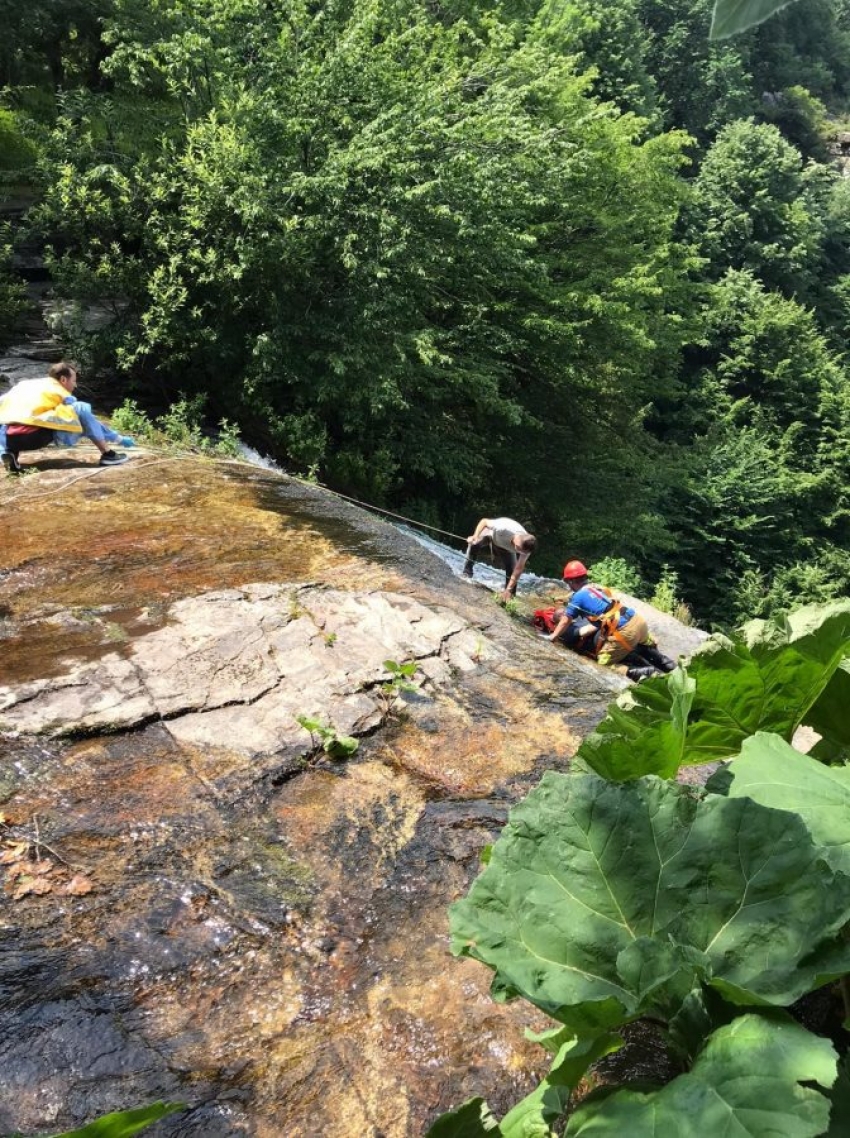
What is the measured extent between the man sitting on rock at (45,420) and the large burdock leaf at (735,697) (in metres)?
8.00

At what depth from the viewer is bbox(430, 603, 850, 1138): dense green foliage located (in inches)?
46.8

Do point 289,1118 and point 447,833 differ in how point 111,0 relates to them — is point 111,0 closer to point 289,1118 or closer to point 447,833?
point 447,833

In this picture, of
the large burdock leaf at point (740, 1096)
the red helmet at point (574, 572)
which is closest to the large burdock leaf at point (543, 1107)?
the large burdock leaf at point (740, 1096)

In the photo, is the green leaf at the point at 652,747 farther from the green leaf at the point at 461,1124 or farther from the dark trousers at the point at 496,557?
the dark trousers at the point at 496,557

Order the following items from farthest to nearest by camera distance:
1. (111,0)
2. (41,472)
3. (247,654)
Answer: (111,0) → (41,472) → (247,654)

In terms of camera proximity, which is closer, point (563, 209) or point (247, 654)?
point (247, 654)

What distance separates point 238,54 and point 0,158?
5.35 metres

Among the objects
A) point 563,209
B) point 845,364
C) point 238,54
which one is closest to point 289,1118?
point 238,54

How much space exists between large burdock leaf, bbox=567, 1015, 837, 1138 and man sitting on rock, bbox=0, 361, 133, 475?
8.49m

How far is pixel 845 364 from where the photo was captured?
31609mm

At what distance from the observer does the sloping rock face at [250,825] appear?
7.97 feet

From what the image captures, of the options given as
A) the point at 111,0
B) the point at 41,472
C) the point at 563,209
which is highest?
the point at 111,0

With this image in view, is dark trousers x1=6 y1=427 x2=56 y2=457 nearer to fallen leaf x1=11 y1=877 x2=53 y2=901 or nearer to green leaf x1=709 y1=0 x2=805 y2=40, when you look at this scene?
fallen leaf x1=11 y1=877 x2=53 y2=901

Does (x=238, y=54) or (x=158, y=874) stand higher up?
(x=238, y=54)
